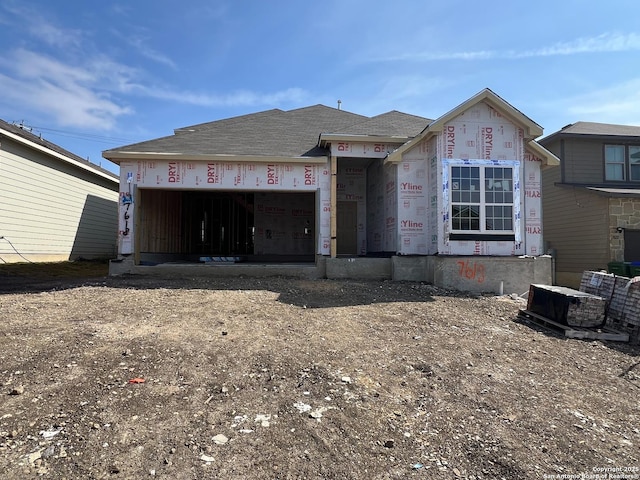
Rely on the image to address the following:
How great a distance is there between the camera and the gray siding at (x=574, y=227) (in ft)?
47.3

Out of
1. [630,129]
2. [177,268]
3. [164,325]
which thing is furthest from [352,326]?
[630,129]

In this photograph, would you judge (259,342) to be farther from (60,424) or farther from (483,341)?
(483,341)

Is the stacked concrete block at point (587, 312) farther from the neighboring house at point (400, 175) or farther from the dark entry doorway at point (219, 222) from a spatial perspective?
the dark entry doorway at point (219, 222)

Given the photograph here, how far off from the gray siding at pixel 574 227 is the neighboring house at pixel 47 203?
66.5 ft

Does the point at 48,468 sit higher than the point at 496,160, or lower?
lower

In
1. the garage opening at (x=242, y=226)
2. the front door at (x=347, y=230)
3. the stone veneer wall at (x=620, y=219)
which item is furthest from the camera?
the garage opening at (x=242, y=226)

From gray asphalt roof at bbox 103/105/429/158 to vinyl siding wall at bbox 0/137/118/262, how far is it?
4625 mm

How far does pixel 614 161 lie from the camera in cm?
1641

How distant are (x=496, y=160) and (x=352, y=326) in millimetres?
7135

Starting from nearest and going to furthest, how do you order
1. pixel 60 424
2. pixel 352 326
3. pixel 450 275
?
pixel 60 424
pixel 352 326
pixel 450 275

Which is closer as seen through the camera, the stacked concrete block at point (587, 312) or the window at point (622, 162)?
the stacked concrete block at point (587, 312)

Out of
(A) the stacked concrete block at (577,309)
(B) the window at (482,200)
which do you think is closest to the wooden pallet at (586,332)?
(A) the stacked concrete block at (577,309)

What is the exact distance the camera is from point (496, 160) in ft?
35.2

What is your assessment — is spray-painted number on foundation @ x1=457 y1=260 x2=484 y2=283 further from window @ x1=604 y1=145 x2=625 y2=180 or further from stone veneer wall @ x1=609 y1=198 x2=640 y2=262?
window @ x1=604 y1=145 x2=625 y2=180
